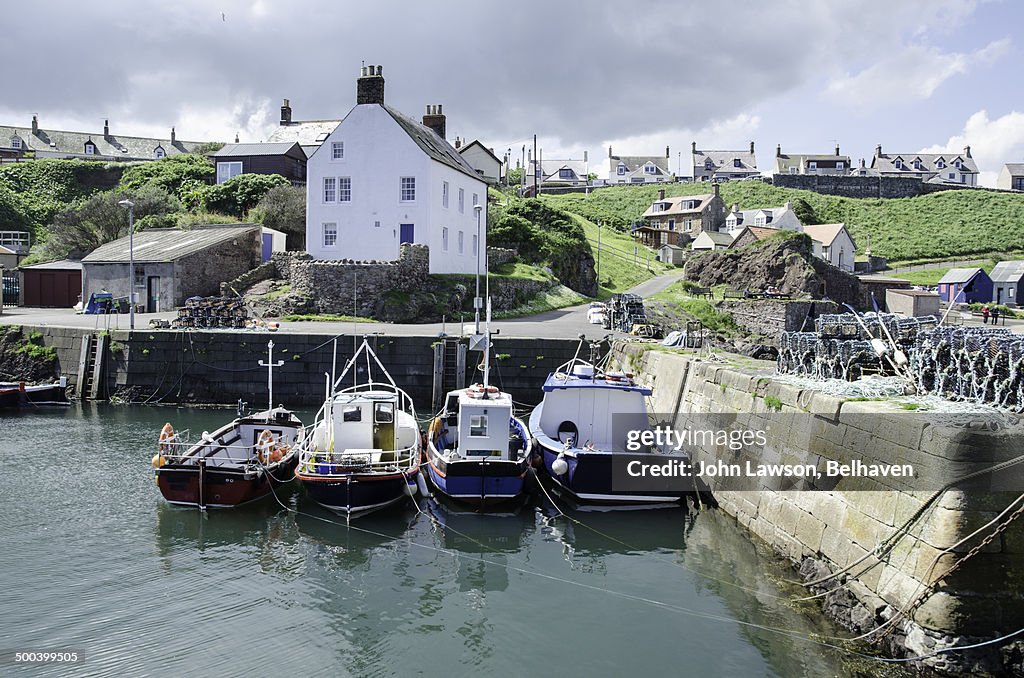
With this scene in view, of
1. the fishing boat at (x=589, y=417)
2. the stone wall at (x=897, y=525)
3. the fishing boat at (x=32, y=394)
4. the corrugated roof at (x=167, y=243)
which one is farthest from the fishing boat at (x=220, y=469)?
the corrugated roof at (x=167, y=243)

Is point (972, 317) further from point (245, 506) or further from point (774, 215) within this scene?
point (245, 506)

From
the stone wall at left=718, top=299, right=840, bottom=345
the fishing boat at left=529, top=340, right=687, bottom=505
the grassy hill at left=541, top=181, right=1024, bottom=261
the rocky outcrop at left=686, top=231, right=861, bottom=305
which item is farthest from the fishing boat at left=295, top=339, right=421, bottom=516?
the grassy hill at left=541, top=181, right=1024, bottom=261

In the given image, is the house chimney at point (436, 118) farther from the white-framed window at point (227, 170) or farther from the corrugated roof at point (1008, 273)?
the corrugated roof at point (1008, 273)

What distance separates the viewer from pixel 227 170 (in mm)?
61844

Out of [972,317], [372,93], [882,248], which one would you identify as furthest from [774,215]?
[372,93]

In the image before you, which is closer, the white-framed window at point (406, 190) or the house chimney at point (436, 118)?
the white-framed window at point (406, 190)

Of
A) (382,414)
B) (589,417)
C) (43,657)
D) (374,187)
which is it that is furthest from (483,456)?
(374,187)

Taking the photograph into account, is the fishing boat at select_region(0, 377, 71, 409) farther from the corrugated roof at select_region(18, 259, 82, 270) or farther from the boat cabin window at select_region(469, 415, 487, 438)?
the boat cabin window at select_region(469, 415, 487, 438)

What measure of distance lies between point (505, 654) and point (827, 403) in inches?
281

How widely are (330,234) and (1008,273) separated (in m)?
50.9

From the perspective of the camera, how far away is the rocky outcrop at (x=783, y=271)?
45281 mm

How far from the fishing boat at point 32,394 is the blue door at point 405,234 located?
16930 millimetres

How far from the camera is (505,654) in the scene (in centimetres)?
1104

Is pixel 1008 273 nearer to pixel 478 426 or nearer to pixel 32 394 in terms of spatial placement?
pixel 478 426
